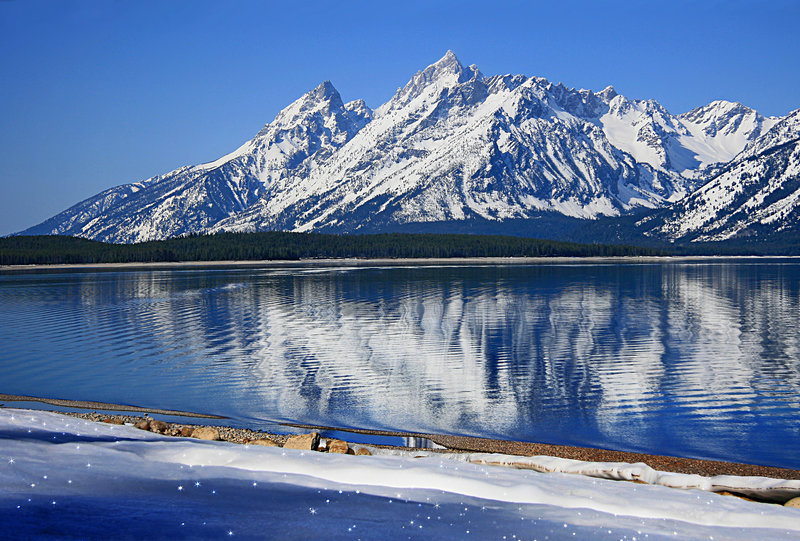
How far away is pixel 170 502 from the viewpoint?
1731cm

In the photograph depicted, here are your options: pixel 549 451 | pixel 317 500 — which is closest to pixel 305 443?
pixel 317 500

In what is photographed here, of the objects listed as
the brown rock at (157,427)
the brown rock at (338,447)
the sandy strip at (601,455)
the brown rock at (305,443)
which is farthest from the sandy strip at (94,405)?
the brown rock at (338,447)

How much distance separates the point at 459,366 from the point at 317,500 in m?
31.6

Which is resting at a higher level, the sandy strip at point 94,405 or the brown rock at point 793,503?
the brown rock at point 793,503

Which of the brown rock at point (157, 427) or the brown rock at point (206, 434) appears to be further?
the brown rock at point (157, 427)

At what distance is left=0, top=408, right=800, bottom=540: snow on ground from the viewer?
15.5 metres

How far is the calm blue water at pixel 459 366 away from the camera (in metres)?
32.7

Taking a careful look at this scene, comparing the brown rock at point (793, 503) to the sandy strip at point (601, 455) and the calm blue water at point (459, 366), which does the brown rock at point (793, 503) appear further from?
the calm blue water at point (459, 366)

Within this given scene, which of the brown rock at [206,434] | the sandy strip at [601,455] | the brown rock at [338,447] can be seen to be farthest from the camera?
the brown rock at [206,434]

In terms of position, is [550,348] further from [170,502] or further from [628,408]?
[170,502]

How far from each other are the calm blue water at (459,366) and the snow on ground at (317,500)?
37.0 ft

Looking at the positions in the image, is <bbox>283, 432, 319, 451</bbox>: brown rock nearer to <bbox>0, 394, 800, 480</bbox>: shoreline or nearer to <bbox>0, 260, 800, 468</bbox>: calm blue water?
<bbox>0, 394, 800, 480</bbox>: shoreline

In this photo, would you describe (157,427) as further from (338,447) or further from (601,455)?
(601,455)

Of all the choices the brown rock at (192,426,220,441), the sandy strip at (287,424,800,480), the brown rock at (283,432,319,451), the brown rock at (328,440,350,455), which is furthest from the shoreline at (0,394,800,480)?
the brown rock at (328,440,350,455)
